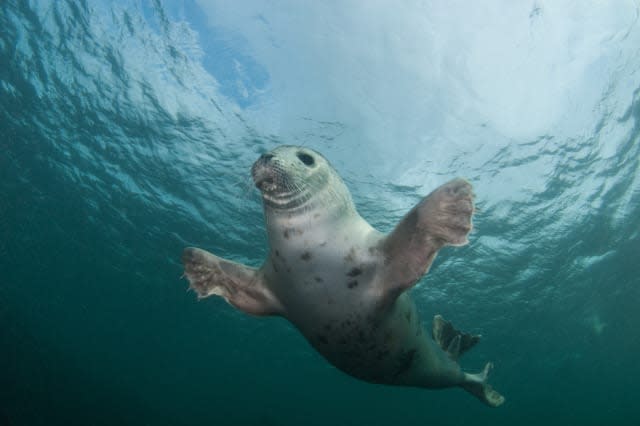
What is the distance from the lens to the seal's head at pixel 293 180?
2729mm

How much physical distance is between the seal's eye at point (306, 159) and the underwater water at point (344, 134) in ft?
2.16

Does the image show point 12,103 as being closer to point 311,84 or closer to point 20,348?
point 311,84

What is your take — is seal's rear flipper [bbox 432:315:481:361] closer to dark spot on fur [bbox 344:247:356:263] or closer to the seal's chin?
dark spot on fur [bbox 344:247:356:263]

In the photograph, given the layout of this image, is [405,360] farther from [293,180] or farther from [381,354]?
[293,180]

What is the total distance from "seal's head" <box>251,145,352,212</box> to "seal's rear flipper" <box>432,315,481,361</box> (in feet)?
11.0

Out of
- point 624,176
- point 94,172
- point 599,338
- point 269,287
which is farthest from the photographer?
point 599,338

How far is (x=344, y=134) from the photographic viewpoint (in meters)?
10.3

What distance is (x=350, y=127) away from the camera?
10.2 meters

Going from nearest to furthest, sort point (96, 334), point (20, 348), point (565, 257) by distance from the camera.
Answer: point (565, 257) < point (20, 348) < point (96, 334)

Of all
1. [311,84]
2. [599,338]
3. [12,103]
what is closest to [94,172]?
[12,103]

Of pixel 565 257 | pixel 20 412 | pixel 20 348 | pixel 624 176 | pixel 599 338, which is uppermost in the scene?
pixel 599 338

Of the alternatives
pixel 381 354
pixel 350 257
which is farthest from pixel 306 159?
pixel 381 354

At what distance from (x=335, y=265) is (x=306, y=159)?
835mm

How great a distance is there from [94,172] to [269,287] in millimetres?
14574
